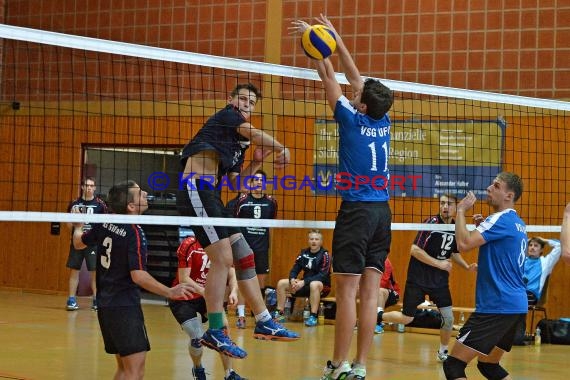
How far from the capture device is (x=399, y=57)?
591 inches

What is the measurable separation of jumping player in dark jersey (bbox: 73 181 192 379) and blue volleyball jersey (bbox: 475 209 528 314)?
7.12 ft

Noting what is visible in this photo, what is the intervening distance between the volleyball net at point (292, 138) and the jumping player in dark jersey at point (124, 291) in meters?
3.68

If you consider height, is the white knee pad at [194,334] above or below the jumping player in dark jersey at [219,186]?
below

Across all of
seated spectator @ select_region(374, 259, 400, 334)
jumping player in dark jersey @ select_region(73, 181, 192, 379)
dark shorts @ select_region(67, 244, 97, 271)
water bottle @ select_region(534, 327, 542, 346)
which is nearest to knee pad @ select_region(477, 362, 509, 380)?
jumping player in dark jersey @ select_region(73, 181, 192, 379)

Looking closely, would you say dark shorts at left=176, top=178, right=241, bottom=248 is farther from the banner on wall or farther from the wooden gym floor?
the banner on wall

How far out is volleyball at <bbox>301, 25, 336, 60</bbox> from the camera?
6.64 m

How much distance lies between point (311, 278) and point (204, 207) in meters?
7.53

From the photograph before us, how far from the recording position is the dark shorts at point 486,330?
6543mm

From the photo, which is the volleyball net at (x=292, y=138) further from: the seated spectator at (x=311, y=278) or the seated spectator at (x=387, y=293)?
the seated spectator at (x=387, y=293)

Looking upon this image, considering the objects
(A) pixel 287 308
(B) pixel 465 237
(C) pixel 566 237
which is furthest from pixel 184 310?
(A) pixel 287 308

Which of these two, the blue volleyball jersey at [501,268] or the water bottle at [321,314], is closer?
the blue volleyball jersey at [501,268]

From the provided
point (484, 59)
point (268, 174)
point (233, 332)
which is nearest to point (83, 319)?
point (233, 332)

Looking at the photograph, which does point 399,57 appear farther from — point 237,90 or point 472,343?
point 472,343

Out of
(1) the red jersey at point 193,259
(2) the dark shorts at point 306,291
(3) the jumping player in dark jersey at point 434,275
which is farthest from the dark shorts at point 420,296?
(2) the dark shorts at point 306,291
